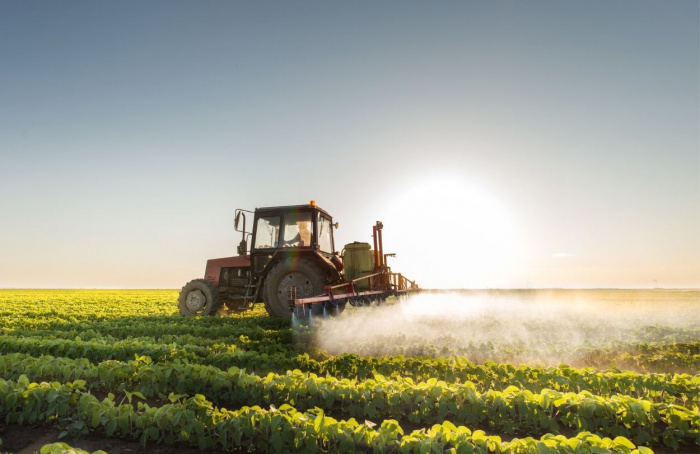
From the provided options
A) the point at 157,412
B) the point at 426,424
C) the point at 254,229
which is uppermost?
the point at 254,229

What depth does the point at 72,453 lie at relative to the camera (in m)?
2.51

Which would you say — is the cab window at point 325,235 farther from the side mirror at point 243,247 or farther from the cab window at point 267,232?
the side mirror at point 243,247

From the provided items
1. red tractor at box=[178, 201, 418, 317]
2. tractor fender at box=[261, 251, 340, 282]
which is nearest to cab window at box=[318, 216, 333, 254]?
red tractor at box=[178, 201, 418, 317]

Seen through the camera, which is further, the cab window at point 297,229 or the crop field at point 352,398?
the cab window at point 297,229

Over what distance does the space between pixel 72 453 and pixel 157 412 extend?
111 centimetres

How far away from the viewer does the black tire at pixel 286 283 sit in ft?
28.8

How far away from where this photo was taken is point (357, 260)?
11727mm

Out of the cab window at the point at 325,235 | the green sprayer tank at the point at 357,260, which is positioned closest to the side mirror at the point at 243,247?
the cab window at the point at 325,235

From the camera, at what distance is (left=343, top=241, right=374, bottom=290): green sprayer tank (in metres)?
11.6

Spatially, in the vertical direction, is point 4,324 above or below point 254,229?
below

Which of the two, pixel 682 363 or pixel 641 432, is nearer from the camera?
pixel 641 432

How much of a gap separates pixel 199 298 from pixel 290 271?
11.6 ft

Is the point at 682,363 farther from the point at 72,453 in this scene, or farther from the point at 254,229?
the point at 254,229

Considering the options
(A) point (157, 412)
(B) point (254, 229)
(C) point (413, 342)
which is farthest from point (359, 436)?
(B) point (254, 229)
